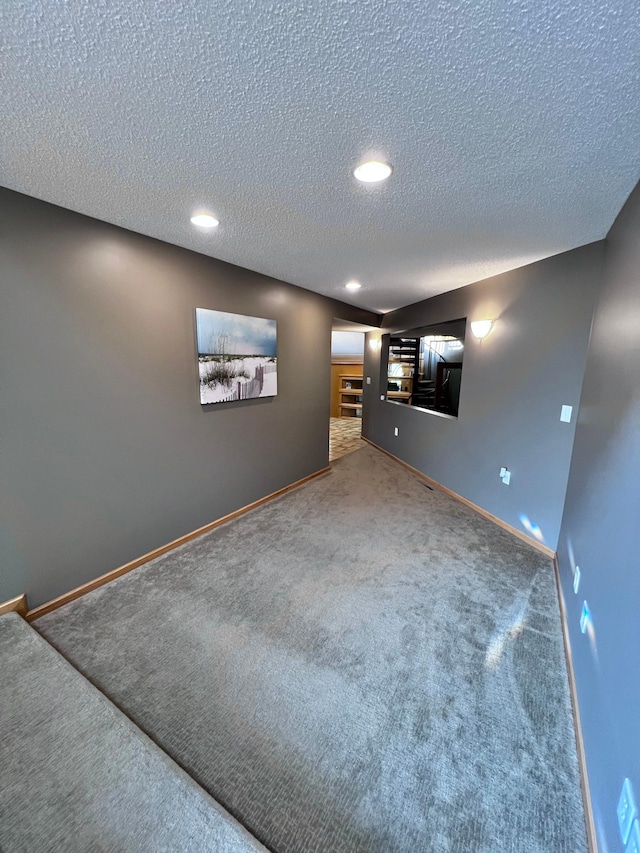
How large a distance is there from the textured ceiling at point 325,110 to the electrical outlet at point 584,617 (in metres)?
1.89

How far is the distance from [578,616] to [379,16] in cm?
240

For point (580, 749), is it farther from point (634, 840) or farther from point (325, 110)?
point (325, 110)

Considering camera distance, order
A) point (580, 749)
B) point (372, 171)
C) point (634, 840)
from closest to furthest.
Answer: point (634, 840)
point (580, 749)
point (372, 171)

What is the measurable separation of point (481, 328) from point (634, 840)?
129 inches

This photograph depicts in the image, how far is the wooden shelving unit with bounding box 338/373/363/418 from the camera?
9.20m

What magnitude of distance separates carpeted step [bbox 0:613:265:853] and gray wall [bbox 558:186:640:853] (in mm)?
1108

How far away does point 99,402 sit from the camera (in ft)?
7.00

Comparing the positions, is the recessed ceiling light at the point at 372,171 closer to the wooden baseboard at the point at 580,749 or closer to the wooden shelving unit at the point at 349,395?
the wooden baseboard at the point at 580,749

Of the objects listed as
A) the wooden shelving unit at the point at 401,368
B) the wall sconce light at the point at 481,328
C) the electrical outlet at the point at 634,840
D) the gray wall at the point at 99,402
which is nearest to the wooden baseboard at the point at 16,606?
the gray wall at the point at 99,402

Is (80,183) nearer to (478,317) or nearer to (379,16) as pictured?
(379,16)

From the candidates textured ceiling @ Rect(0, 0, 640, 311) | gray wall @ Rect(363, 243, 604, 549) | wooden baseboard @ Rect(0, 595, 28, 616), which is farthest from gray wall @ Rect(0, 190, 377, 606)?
gray wall @ Rect(363, 243, 604, 549)

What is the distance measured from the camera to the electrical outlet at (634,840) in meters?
0.79

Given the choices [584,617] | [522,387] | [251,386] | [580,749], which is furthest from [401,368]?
[580,749]

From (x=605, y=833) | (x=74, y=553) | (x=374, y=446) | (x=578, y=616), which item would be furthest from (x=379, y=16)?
(x=374, y=446)
